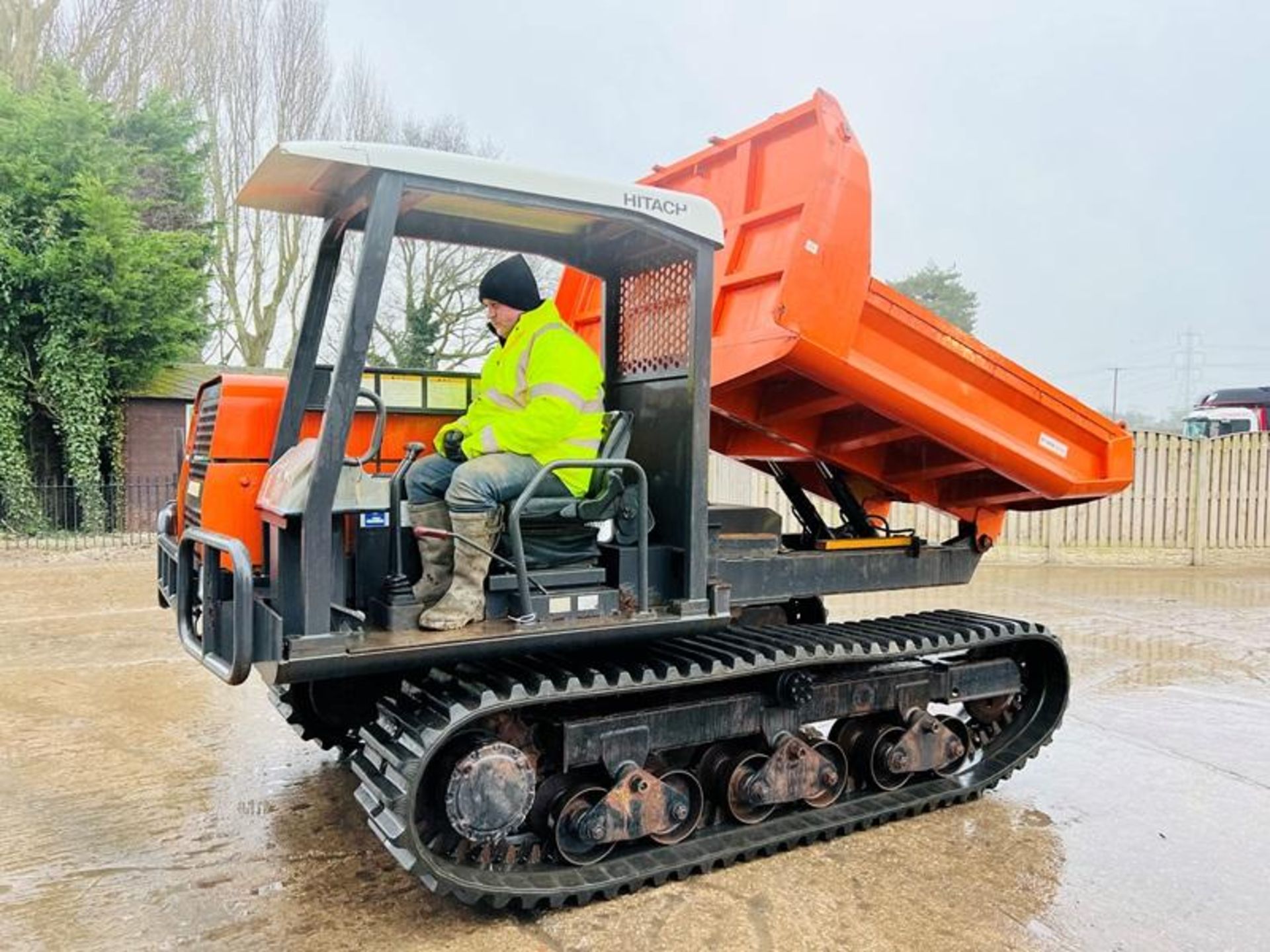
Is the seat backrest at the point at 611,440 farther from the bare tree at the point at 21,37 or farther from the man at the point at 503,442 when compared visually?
the bare tree at the point at 21,37

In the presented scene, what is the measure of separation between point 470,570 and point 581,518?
0.49 metres

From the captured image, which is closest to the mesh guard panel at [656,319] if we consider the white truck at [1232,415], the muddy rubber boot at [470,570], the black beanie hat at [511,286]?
the black beanie hat at [511,286]

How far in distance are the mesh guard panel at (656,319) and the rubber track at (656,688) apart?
117cm

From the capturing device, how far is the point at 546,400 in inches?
140

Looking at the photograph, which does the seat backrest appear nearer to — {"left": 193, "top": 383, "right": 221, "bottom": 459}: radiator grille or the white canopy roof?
the white canopy roof

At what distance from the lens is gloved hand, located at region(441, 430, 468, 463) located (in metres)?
3.82

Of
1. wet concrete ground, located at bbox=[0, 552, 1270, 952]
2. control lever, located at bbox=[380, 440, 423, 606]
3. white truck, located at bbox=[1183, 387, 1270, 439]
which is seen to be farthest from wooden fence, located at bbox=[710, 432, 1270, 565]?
control lever, located at bbox=[380, 440, 423, 606]

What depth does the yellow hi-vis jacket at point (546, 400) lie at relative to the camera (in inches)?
141

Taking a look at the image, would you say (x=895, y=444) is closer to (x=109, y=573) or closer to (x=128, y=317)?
(x=109, y=573)

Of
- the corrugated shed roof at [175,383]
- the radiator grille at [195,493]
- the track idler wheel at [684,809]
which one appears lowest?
the track idler wheel at [684,809]

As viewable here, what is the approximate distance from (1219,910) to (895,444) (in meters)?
2.30

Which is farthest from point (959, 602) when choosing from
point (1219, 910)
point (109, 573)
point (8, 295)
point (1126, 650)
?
point (8, 295)

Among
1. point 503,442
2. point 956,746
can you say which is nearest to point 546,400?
point 503,442

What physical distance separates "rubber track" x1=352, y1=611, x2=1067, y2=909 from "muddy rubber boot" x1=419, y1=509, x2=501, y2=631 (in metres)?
0.29
